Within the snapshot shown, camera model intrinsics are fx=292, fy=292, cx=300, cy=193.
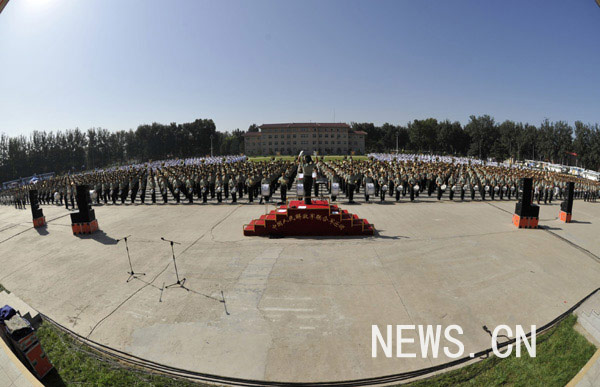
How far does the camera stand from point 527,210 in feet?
40.5

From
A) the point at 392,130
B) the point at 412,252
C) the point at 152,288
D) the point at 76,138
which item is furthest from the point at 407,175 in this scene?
the point at 392,130

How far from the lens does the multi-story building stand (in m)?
96.1

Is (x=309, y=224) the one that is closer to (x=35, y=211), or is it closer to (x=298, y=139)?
(x=35, y=211)

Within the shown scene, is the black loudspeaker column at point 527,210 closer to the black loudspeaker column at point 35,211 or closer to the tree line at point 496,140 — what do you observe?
the black loudspeaker column at point 35,211

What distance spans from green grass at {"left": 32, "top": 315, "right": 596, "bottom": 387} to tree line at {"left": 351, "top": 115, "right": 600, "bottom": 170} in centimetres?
6307

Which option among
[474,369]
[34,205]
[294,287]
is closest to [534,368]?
[474,369]

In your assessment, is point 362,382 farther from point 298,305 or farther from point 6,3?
point 6,3

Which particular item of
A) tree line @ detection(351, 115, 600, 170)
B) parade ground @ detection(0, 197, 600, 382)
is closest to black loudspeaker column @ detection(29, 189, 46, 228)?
parade ground @ detection(0, 197, 600, 382)

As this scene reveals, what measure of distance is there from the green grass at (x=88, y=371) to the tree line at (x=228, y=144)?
68409 mm

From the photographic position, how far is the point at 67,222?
588 inches

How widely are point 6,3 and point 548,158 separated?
77704 millimetres

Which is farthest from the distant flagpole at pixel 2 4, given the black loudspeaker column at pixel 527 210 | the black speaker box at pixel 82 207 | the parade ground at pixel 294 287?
the black loudspeaker column at pixel 527 210

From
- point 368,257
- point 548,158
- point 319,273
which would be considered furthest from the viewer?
point 548,158

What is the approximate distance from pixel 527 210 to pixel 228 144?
4078 inches
